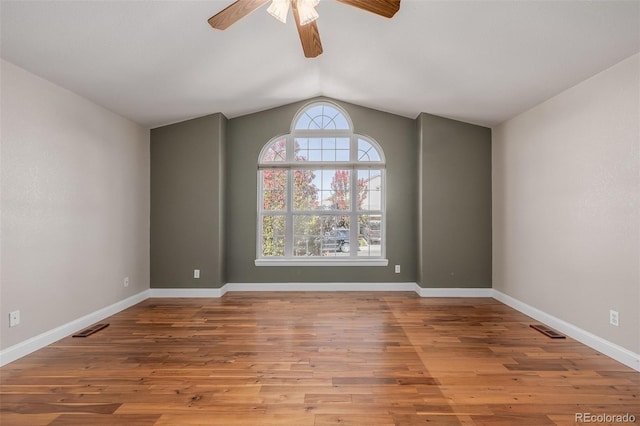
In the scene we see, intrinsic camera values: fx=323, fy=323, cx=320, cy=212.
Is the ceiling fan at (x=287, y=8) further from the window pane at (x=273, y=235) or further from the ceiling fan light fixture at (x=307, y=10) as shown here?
the window pane at (x=273, y=235)

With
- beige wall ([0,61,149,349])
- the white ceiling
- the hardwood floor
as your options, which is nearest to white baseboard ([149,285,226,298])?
beige wall ([0,61,149,349])

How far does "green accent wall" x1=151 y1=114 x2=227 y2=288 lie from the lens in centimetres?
463

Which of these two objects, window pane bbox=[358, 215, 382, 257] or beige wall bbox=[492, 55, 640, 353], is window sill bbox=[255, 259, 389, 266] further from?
beige wall bbox=[492, 55, 640, 353]

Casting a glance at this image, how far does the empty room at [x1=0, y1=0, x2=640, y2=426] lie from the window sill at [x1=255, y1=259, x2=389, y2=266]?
4 centimetres

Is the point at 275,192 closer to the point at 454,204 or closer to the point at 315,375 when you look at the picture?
the point at 454,204

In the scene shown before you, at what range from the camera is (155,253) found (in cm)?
468

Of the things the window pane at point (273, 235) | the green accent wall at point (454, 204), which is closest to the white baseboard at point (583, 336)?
the green accent wall at point (454, 204)

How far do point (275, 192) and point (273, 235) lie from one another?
677mm

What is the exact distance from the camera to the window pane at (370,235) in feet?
16.6

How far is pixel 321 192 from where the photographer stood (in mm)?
5082

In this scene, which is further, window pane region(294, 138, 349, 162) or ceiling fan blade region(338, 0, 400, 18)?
window pane region(294, 138, 349, 162)

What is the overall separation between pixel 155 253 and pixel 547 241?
16.4ft

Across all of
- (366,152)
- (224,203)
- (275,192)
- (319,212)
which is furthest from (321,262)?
(366,152)

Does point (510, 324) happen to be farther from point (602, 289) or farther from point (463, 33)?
point (463, 33)
